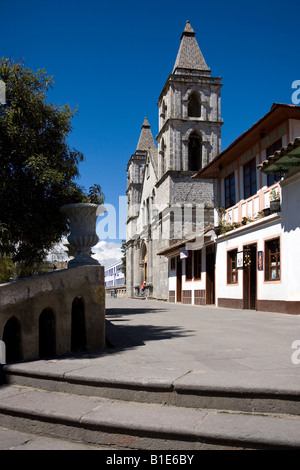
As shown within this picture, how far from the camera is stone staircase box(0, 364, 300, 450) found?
2908 mm

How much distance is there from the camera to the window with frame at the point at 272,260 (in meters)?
14.1

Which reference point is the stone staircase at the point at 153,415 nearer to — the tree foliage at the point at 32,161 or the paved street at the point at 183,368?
the paved street at the point at 183,368

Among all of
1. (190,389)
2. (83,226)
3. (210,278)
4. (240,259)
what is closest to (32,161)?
(83,226)

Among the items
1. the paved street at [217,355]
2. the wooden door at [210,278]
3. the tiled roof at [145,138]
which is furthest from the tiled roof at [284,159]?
the tiled roof at [145,138]

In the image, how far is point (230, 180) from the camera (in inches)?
754

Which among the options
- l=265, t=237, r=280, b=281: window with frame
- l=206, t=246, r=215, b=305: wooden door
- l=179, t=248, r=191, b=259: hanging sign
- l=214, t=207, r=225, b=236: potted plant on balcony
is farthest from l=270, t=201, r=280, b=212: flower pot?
l=179, t=248, r=191, b=259: hanging sign

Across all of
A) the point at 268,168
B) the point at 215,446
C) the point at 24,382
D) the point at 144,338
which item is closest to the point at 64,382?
the point at 24,382

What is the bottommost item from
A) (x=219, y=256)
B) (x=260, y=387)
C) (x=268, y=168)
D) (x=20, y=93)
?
(x=260, y=387)

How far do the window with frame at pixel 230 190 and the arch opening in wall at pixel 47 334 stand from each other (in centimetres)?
1428

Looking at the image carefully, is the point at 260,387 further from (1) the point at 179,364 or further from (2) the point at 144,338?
(2) the point at 144,338

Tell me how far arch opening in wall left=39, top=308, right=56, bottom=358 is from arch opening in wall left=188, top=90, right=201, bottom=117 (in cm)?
3073

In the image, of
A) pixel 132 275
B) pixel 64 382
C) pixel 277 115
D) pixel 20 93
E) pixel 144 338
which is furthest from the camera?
pixel 132 275

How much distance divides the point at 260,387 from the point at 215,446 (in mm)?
648

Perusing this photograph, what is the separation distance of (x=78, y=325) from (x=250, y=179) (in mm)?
12518
